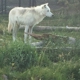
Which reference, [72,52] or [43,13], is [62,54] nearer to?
[72,52]

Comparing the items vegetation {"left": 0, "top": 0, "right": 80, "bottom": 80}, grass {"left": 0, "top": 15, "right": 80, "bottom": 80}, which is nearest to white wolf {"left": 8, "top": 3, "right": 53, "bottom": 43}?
vegetation {"left": 0, "top": 0, "right": 80, "bottom": 80}

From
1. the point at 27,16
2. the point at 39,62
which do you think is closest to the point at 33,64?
the point at 39,62

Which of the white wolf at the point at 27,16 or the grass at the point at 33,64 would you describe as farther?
the white wolf at the point at 27,16

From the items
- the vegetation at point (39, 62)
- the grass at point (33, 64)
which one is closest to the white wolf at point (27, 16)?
the vegetation at point (39, 62)

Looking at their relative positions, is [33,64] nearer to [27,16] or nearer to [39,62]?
[39,62]

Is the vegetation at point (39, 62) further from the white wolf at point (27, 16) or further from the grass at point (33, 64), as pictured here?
the white wolf at point (27, 16)

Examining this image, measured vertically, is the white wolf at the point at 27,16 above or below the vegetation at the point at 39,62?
above

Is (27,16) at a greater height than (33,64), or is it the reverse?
(27,16)

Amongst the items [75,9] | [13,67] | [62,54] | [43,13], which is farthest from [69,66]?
[75,9]

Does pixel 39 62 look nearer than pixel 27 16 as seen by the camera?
Yes

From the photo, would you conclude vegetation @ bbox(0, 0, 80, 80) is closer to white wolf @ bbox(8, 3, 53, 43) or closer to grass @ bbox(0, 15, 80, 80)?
grass @ bbox(0, 15, 80, 80)

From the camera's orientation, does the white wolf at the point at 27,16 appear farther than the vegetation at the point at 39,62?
Yes

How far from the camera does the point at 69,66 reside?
22.4 feet

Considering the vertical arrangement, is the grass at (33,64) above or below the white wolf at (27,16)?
below
